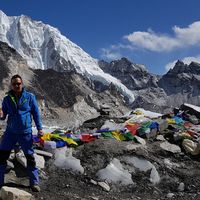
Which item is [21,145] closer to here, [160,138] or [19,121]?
[19,121]

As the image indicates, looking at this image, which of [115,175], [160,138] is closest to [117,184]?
[115,175]

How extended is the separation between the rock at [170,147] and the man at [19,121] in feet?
14.4

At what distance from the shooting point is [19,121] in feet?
26.3

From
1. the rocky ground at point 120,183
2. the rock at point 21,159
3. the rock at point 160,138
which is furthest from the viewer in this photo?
the rock at point 160,138

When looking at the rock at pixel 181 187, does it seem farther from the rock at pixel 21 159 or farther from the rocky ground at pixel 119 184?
the rock at pixel 21 159

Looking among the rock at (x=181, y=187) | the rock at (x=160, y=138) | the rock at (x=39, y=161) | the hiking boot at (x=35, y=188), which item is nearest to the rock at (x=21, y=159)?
the rock at (x=39, y=161)

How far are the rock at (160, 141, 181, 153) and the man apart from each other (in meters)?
4.39

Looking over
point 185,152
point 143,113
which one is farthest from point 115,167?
point 143,113

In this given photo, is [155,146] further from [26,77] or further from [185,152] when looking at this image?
[26,77]

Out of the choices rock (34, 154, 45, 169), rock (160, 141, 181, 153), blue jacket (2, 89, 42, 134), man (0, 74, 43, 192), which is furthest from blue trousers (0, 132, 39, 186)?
rock (160, 141, 181, 153)

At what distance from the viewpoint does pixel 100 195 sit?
29.0 ft

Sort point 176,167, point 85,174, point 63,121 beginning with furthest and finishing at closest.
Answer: point 63,121 → point 176,167 → point 85,174

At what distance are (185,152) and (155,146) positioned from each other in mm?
844

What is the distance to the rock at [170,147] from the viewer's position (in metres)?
11.4
